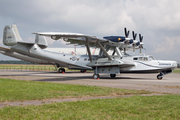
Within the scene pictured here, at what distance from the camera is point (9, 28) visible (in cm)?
2580

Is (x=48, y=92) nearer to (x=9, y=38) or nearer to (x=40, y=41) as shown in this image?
(x=9, y=38)

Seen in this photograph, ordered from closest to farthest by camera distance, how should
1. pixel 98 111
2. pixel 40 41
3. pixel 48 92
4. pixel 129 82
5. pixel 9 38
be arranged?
1. pixel 98 111
2. pixel 48 92
3. pixel 129 82
4. pixel 9 38
5. pixel 40 41

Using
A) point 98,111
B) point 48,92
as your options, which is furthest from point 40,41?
point 98,111

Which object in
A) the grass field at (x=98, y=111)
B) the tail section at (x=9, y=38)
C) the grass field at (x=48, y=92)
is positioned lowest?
the grass field at (x=98, y=111)

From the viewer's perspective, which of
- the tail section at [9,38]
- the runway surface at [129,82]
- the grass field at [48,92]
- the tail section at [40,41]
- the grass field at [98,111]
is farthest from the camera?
the tail section at [40,41]

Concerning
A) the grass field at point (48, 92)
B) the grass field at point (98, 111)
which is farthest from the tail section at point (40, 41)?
the grass field at point (98, 111)

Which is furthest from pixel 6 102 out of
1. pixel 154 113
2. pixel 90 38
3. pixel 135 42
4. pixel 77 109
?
pixel 135 42

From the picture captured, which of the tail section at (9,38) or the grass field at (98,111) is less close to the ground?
the tail section at (9,38)

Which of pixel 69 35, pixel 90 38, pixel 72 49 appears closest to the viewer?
pixel 69 35

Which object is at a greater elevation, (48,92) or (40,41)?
(40,41)

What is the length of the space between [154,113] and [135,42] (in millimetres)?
19503

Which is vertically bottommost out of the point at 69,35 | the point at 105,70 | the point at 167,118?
the point at 167,118

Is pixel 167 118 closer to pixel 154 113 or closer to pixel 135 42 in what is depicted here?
pixel 154 113

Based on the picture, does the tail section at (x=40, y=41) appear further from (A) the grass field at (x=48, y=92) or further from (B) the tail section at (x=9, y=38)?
(A) the grass field at (x=48, y=92)
